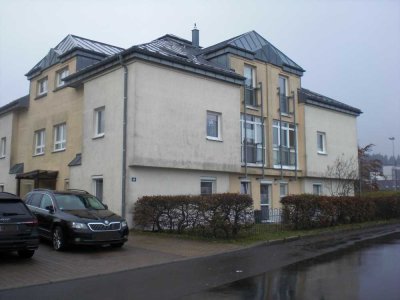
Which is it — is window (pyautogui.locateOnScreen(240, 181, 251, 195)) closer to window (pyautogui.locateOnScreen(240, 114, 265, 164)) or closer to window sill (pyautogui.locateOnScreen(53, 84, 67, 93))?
window (pyautogui.locateOnScreen(240, 114, 265, 164))

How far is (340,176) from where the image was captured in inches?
1102

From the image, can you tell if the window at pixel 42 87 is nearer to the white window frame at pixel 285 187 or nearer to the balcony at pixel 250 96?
the balcony at pixel 250 96

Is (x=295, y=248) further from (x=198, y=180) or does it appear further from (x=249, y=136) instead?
(x=249, y=136)

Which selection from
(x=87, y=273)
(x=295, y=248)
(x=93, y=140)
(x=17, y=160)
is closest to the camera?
(x=87, y=273)

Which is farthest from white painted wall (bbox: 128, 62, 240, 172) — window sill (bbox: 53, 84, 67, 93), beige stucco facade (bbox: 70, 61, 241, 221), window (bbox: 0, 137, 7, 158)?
window (bbox: 0, 137, 7, 158)

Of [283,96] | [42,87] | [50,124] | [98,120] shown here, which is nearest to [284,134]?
[283,96]

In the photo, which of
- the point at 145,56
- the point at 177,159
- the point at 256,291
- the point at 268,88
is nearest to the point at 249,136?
the point at 268,88

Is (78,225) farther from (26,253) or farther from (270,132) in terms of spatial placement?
(270,132)

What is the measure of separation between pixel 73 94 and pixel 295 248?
14.1 meters

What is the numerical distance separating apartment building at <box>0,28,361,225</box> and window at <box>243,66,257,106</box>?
2.5 inches

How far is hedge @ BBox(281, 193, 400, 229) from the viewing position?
58.8 ft

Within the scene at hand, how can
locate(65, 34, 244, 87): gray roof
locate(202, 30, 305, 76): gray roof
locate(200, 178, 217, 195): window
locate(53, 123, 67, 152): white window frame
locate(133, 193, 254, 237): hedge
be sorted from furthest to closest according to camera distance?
locate(202, 30, 305, 76): gray roof < locate(53, 123, 67, 152): white window frame < locate(200, 178, 217, 195): window < locate(65, 34, 244, 87): gray roof < locate(133, 193, 254, 237): hedge

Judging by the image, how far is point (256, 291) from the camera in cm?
798

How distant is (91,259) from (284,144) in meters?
16.1
